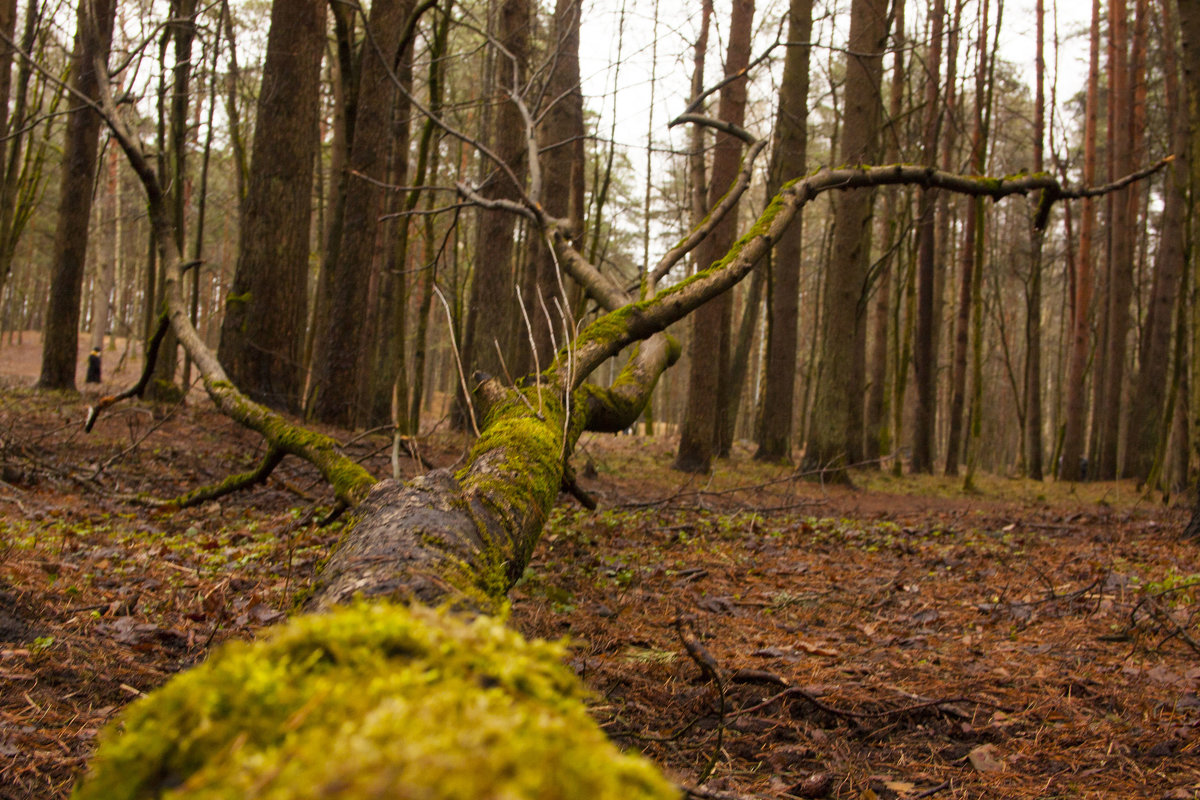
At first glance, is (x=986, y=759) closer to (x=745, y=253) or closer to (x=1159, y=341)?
(x=745, y=253)

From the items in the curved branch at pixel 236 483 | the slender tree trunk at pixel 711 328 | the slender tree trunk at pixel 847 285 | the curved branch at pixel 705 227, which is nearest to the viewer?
the curved branch at pixel 236 483

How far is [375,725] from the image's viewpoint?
0.68 metres

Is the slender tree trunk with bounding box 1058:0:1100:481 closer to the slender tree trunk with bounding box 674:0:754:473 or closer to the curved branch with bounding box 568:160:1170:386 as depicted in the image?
the slender tree trunk with bounding box 674:0:754:473

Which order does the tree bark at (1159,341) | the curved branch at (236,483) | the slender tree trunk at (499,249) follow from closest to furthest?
the curved branch at (236,483) < the slender tree trunk at (499,249) < the tree bark at (1159,341)

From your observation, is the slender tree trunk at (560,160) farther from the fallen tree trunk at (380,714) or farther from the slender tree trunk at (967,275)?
the fallen tree trunk at (380,714)

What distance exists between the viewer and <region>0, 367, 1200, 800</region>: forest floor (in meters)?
2.51

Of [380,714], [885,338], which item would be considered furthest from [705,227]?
[885,338]

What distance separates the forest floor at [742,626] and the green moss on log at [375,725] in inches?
59.6

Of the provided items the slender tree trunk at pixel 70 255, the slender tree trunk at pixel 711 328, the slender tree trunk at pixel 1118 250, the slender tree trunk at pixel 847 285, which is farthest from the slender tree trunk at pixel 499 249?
the slender tree trunk at pixel 1118 250

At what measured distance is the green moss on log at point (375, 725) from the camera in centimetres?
62

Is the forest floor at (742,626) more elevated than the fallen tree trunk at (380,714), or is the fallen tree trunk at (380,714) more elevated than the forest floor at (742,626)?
the fallen tree trunk at (380,714)

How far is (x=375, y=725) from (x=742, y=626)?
3.61 m

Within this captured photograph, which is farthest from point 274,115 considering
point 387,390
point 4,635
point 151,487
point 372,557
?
point 372,557

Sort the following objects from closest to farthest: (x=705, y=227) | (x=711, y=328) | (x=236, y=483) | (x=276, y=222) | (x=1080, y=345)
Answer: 1. (x=236, y=483)
2. (x=705, y=227)
3. (x=276, y=222)
4. (x=711, y=328)
5. (x=1080, y=345)
